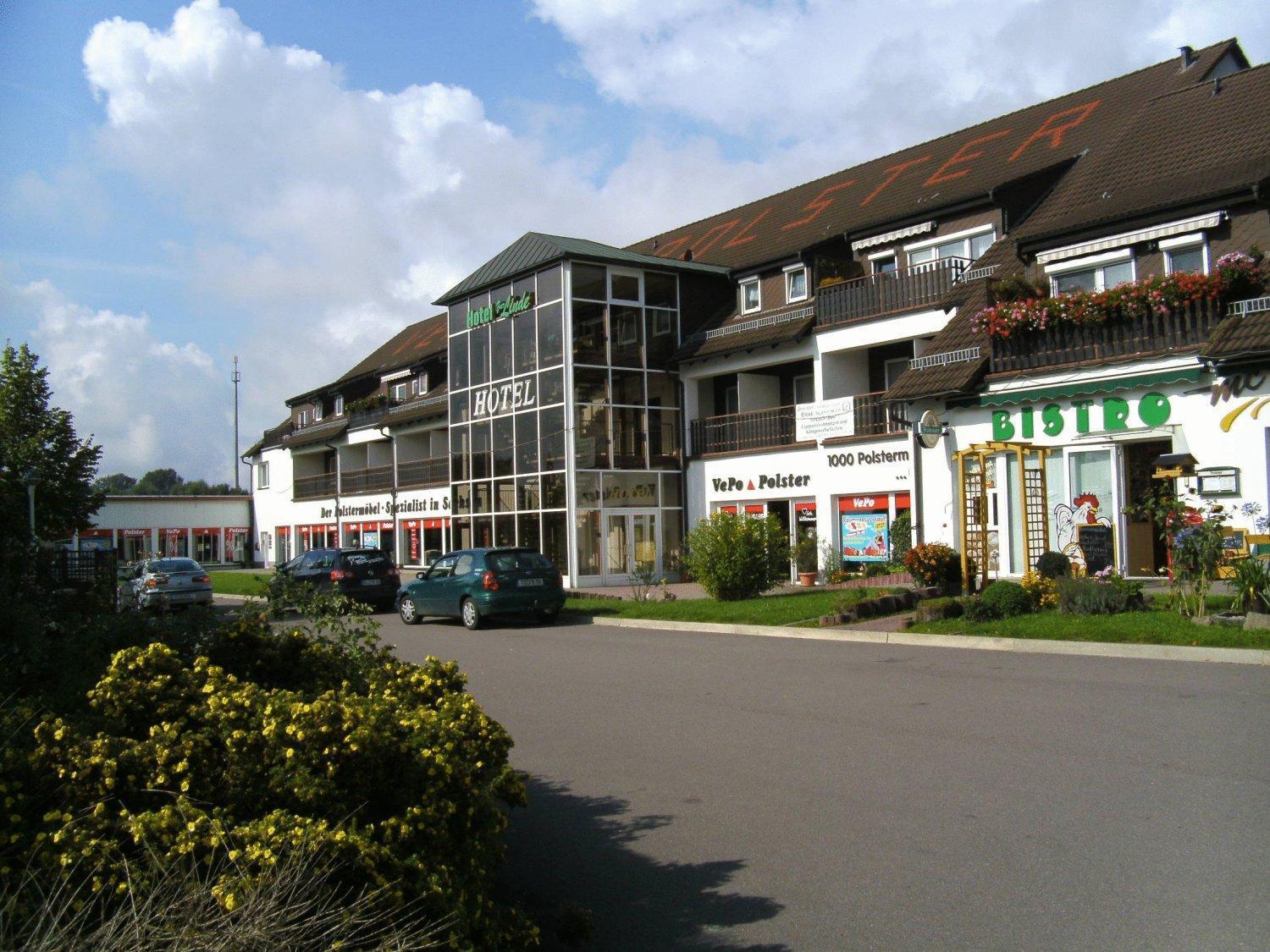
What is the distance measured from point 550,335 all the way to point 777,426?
23.1 ft

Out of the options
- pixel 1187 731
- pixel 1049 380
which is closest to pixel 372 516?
pixel 1049 380

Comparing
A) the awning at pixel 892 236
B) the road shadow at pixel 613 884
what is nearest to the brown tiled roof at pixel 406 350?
the awning at pixel 892 236

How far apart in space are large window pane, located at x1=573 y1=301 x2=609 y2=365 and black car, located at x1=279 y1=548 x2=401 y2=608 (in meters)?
8.38

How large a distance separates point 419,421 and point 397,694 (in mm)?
37822

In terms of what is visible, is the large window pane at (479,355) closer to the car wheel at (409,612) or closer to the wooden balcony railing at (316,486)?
the car wheel at (409,612)

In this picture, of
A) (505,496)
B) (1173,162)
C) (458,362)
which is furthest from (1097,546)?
(458,362)

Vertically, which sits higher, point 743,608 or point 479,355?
point 479,355

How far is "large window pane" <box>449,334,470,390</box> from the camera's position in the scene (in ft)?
116

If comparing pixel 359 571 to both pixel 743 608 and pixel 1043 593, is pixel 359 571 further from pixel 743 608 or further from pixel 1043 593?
pixel 1043 593

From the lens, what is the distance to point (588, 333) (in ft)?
101

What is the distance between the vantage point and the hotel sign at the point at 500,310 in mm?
31938

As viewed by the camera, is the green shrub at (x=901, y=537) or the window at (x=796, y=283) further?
the window at (x=796, y=283)

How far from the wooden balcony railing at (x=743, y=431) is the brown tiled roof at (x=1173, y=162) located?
8.25 metres

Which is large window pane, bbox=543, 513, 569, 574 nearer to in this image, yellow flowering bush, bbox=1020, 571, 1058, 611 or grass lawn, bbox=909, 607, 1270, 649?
grass lawn, bbox=909, 607, 1270, 649
